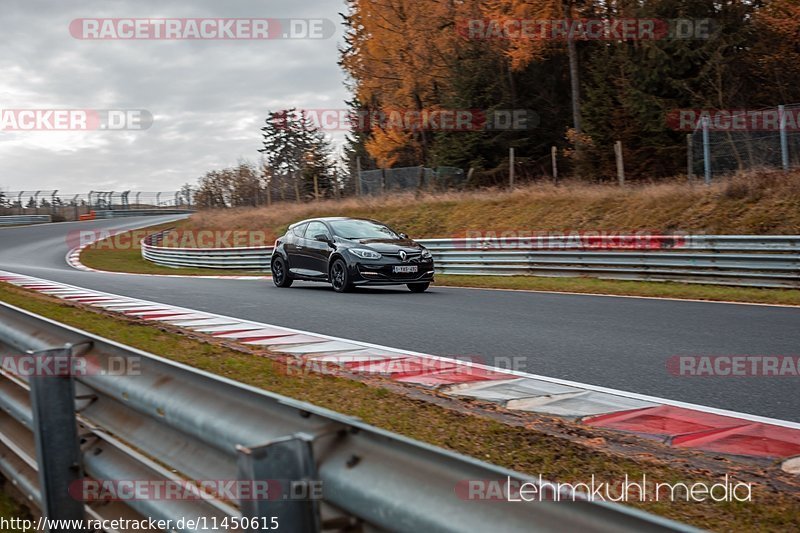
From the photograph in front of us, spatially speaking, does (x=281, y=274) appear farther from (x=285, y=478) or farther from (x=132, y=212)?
(x=132, y=212)

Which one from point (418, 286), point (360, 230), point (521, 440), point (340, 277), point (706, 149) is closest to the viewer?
point (521, 440)

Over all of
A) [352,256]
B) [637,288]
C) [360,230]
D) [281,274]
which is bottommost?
[637,288]

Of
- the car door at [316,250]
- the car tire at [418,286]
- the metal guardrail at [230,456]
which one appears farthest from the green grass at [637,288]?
the metal guardrail at [230,456]

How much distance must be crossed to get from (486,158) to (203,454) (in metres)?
33.6

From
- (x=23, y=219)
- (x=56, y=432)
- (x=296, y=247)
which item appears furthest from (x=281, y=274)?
(x=23, y=219)

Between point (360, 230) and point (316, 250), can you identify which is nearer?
point (360, 230)

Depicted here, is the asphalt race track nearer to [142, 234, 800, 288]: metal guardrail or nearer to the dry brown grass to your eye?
[142, 234, 800, 288]: metal guardrail

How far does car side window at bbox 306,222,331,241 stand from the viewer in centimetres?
1637

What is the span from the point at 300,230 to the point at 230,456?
50.2ft

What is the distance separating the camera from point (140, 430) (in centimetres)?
295

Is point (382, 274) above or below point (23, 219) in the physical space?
below

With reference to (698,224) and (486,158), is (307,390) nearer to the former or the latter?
(698,224)

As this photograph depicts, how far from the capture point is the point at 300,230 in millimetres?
17484

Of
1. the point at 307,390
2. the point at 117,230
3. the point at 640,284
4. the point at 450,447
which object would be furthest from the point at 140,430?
the point at 117,230
